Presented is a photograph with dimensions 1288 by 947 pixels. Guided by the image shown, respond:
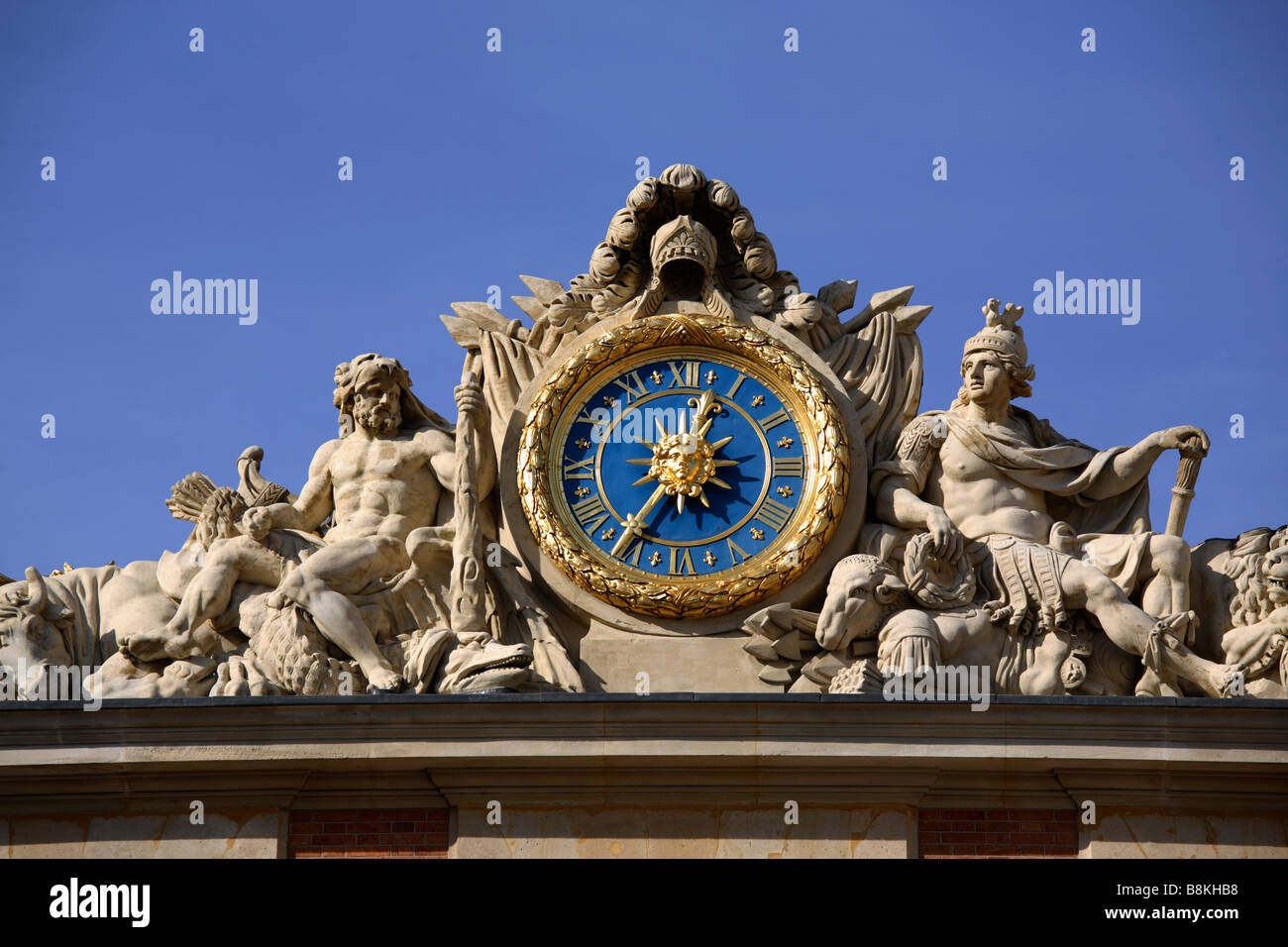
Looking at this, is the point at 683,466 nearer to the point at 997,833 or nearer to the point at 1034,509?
the point at 1034,509

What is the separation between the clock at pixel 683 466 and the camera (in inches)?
551

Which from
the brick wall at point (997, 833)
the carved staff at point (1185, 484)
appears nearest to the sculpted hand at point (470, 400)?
the brick wall at point (997, 833)

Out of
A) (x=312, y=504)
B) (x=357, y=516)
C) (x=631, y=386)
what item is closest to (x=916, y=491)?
(x=631, y=386)

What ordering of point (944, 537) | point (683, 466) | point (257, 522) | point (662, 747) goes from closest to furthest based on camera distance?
point (662, 747), point (944, 537), point (683, 466), point (257, 522)

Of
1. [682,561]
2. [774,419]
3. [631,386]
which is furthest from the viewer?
[631,386]

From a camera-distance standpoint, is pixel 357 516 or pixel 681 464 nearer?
pixel 681 464

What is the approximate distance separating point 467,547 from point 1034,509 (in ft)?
10.7

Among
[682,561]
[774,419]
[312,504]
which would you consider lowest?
[682,561]

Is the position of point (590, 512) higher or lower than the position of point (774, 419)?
lower

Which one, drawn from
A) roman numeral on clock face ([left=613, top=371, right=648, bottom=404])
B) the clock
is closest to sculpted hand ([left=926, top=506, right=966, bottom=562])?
the clock

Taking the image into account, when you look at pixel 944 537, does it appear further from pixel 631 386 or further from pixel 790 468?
pixel 631 386

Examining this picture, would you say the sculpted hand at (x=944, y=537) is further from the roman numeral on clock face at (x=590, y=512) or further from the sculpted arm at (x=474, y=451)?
the sculpted arm at (x=474, y=451)

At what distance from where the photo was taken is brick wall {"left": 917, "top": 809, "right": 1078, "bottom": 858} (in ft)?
44.2

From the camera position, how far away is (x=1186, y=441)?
14.2 metres
